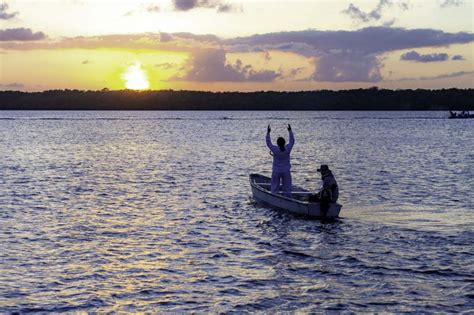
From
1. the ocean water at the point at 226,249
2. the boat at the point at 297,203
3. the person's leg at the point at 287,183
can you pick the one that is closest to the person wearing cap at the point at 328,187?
the boat at the point at 297,203

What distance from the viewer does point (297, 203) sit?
25609 millimetres

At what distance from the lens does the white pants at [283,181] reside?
27.3 m

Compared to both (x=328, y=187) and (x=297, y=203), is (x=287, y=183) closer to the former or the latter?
(x=297, y=203)

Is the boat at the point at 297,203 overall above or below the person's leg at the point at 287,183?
below

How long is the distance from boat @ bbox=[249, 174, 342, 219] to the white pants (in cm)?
22

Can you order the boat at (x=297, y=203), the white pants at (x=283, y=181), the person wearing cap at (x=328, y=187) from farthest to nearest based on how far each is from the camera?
the white pants at (x=283, y=181) < the boat at (x=297, y=203) < the person wearing cap at (x=328, y=187)

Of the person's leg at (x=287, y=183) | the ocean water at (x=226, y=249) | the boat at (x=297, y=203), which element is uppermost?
the person's leg at (x=287, y=183)

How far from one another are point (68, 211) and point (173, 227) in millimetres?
6704

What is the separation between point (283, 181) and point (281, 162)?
1.17 metres

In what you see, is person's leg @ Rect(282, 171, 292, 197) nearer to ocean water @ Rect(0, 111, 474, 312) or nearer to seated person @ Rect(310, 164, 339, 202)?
ocean water @ Rect(0, 111, 474, 312)

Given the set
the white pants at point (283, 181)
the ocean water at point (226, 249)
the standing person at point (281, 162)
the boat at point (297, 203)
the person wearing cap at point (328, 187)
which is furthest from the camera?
the white pants at point (283, 181)

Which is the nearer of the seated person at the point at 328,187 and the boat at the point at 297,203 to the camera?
the seated person at the point at 328,187

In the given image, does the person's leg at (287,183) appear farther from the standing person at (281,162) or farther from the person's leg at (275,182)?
the person's leg at (275,182)

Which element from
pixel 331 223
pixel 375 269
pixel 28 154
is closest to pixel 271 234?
pixel 331 223
